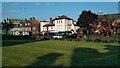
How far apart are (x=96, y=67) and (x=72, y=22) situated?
10837 centimetres

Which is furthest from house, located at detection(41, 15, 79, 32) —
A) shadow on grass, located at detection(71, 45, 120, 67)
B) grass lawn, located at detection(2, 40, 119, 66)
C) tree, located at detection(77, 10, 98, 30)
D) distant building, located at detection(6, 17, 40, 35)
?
shadow on grass, located at detection(71, 45, 120, 67)

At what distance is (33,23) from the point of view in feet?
417

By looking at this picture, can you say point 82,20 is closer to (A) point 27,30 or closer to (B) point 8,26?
(B) point 8,26

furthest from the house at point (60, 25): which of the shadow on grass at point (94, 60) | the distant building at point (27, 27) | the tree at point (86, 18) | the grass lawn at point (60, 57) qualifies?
the shadow on grass at point (94, 60)

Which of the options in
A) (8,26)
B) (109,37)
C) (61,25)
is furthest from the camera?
(61,25)

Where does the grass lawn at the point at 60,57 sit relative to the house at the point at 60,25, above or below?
below

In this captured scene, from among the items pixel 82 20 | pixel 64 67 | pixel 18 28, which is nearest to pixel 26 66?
pixel 64 67

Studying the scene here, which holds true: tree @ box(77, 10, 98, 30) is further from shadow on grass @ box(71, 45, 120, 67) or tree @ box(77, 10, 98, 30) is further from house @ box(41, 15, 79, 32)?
shadow on grass @ box(71, 45, 120, 67)

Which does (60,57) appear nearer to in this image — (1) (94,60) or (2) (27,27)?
(1) (94,60)

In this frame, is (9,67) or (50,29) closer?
(9,67)

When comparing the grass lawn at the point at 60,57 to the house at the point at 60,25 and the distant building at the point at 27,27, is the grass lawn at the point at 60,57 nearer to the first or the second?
the house at the point at 60,25

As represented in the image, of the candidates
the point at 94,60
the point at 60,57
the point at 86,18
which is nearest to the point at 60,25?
the point at 86,18

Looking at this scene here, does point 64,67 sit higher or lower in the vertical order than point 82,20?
lower

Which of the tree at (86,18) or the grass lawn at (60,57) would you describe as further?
the tree at (86,18)
